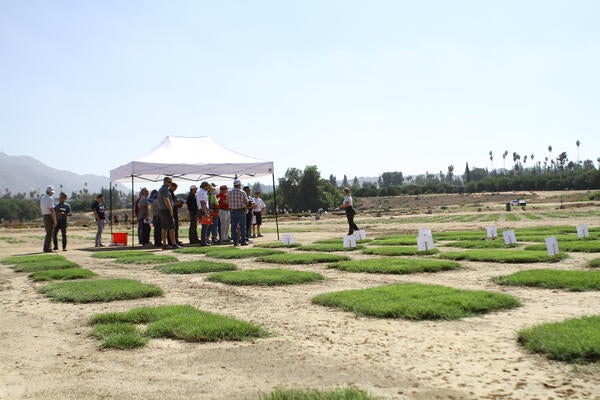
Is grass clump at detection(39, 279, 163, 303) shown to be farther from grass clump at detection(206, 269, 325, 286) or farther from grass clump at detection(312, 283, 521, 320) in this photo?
grass clump at detection(312, 283, 521, 320)

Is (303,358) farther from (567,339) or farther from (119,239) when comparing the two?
(119,239)

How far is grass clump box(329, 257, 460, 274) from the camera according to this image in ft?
32.0

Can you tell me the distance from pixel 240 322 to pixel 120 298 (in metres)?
2.89

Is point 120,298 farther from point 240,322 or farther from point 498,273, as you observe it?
point 498,273

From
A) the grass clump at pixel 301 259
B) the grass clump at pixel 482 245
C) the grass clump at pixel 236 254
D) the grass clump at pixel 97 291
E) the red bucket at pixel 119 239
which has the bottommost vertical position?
the grass clump at pixel 482 245

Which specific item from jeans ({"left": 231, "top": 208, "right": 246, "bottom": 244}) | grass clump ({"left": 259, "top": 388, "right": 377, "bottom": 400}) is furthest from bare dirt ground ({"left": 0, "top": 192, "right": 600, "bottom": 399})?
jeans ({"left": 231, "top": 208, "right": 246, "bottom": 244})

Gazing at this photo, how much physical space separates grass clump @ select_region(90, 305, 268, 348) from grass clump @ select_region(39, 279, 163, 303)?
1483 millimetres

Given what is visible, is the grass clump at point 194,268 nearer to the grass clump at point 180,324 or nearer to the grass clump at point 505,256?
the grass clump at point 180,324

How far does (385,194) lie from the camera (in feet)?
522

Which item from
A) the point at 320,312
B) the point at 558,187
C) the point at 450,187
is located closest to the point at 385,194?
the point at 450,187

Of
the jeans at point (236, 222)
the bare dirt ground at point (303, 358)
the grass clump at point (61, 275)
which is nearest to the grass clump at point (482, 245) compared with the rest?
the jeans at point (236, 222)

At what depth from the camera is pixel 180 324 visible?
5613 millimetres

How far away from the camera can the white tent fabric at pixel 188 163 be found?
20469 millimetres

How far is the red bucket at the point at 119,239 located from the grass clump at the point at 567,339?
17929mm
